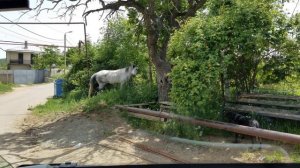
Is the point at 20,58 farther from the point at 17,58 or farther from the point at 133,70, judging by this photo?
the point at 133,70

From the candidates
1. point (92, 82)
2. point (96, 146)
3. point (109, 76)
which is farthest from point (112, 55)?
point (96, 146)

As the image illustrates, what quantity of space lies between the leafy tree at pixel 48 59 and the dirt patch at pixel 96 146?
50.4 metres

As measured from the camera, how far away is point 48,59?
203ft

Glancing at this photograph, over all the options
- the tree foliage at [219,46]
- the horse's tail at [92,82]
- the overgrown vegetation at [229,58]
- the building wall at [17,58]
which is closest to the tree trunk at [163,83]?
the overgrown vegetation at [229,58]

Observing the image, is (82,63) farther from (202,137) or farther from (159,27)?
(202,137)

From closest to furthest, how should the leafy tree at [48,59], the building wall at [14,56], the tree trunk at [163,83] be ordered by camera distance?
1. the tree trunk at [163,83]
2. the leafy tree at [48,59]
3. the building wall at [14,56]

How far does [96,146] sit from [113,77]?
7.66 m

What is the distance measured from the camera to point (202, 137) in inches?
330

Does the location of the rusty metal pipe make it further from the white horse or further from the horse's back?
the horse's back

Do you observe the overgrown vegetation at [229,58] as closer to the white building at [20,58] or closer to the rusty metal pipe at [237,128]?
the rusty metal pipe at [237,128]

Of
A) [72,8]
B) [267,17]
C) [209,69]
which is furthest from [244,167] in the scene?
[72,8]

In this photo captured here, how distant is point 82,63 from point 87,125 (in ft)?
34.5

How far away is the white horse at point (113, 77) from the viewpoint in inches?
629

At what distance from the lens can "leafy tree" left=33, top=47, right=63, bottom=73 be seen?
62.0 m
